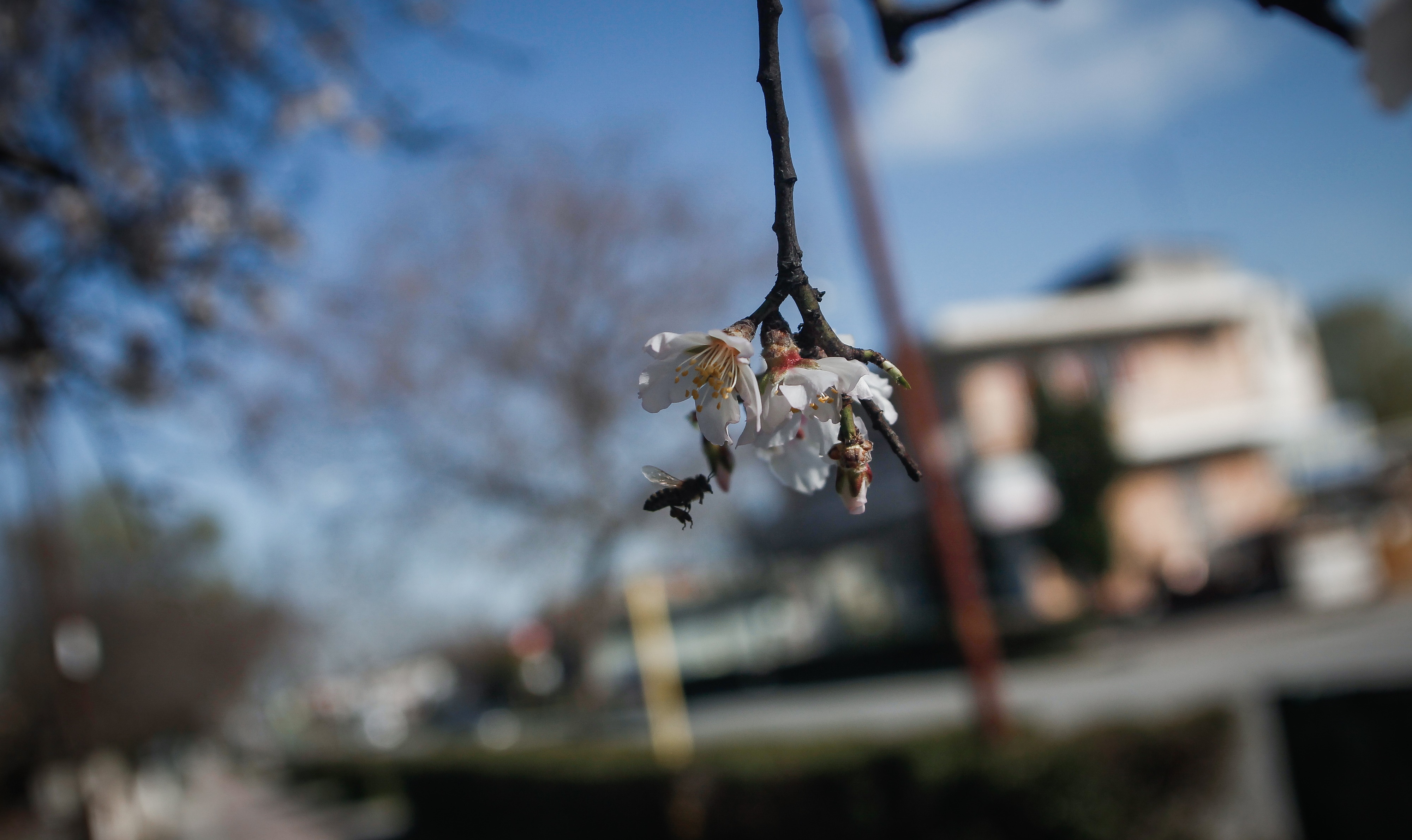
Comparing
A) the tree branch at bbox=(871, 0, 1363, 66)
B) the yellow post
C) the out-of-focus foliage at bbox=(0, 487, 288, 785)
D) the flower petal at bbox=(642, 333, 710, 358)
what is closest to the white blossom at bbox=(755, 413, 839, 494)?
the flower petal at bbox=(642, 333, 710, 358)

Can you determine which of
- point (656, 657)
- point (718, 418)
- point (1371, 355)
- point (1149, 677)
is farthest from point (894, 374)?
point (1371, 355)

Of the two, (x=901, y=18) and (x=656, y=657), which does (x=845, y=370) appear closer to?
(x=901, y=18)

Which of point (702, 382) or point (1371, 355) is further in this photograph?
point (1371, 355)

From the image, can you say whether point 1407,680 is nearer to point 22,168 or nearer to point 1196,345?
point 22,168

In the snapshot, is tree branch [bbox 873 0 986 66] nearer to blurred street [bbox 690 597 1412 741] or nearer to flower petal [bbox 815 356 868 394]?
flower petal [bbox 815 356 868 394]

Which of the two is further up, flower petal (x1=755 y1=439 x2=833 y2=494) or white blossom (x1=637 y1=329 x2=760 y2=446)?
white blossom (x1=637 y1=329 x2=760 y2=446)

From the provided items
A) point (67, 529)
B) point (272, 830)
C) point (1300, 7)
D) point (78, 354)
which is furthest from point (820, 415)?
point (272, 830)

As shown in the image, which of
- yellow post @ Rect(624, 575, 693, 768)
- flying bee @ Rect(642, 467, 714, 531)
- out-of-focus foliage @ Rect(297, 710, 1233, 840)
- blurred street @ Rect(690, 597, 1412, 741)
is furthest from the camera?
yellow post @ Rect(624, 575, 693, 768)
